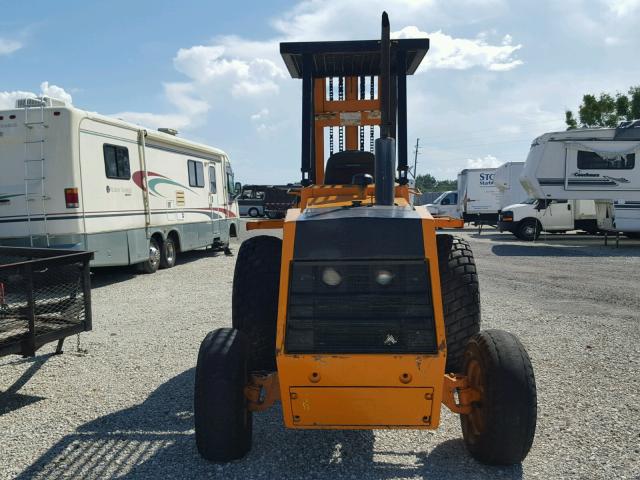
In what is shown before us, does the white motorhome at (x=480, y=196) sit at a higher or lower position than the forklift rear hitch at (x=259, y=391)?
higher

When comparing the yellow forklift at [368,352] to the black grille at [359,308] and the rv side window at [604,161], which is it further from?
the rv side window at [604,161]

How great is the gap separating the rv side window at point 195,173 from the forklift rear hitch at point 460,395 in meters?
11.2

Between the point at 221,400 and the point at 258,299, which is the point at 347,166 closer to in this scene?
the point at 258,299

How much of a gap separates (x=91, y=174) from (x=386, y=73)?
7721mm

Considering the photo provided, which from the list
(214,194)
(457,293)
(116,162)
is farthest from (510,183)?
(457,293)

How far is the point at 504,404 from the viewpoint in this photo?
3090mm

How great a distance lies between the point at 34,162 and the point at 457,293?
7.97m

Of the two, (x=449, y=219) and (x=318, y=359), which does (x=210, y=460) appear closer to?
(x=318, y=359)

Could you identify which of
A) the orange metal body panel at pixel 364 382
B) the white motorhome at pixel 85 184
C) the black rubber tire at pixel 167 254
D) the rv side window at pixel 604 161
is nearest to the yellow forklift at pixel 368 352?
the orange metal body panel at pixel 364 382

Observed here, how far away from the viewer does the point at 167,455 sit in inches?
139

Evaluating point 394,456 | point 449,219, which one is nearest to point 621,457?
point 394,456

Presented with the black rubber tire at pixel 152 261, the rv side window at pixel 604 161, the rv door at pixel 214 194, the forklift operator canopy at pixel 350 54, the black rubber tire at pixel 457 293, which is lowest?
the black rubber tire at pixel 152 261

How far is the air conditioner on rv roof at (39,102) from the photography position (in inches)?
362

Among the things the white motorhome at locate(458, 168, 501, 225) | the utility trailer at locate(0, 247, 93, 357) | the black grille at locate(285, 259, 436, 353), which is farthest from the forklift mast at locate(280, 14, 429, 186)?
the white motorhome at locate(458, 168, 501, 225)
